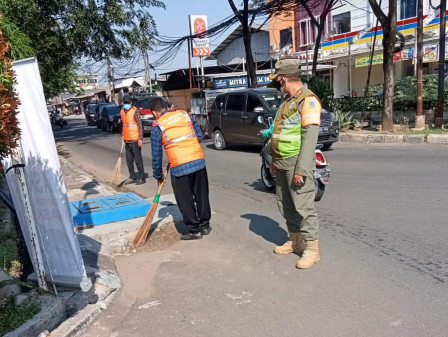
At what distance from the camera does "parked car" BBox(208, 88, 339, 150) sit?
1183 centimetres

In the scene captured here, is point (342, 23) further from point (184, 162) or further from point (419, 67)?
point (184, 162)

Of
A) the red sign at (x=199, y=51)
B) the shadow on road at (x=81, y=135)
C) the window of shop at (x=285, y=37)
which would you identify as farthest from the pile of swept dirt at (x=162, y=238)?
the window of shop at (x=285, y=37)

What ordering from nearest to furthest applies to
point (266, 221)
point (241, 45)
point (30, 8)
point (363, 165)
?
Result: 1. point (266, 221)
2. point (363, 165)
3. point (30, 8)
4. point (241, 45)

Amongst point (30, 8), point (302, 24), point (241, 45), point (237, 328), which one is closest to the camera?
point (237, 328)

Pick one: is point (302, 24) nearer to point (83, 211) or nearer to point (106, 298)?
point (83, 211)

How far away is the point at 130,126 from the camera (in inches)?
370

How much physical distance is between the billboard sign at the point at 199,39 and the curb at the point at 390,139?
12.3 m

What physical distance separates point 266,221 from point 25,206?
3.33 meters

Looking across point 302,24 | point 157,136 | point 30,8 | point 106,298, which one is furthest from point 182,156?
point 302,24

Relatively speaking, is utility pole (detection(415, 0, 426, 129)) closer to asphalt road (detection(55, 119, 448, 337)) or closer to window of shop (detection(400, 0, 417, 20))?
asphalt road (detection(55, 119, 448, 337))

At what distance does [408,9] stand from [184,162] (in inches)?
869

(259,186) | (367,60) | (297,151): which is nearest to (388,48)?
(259,186)

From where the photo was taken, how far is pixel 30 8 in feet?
45.8

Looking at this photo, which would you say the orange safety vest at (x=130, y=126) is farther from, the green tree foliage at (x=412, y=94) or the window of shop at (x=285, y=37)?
the window of shop at (x=285, y=37)
